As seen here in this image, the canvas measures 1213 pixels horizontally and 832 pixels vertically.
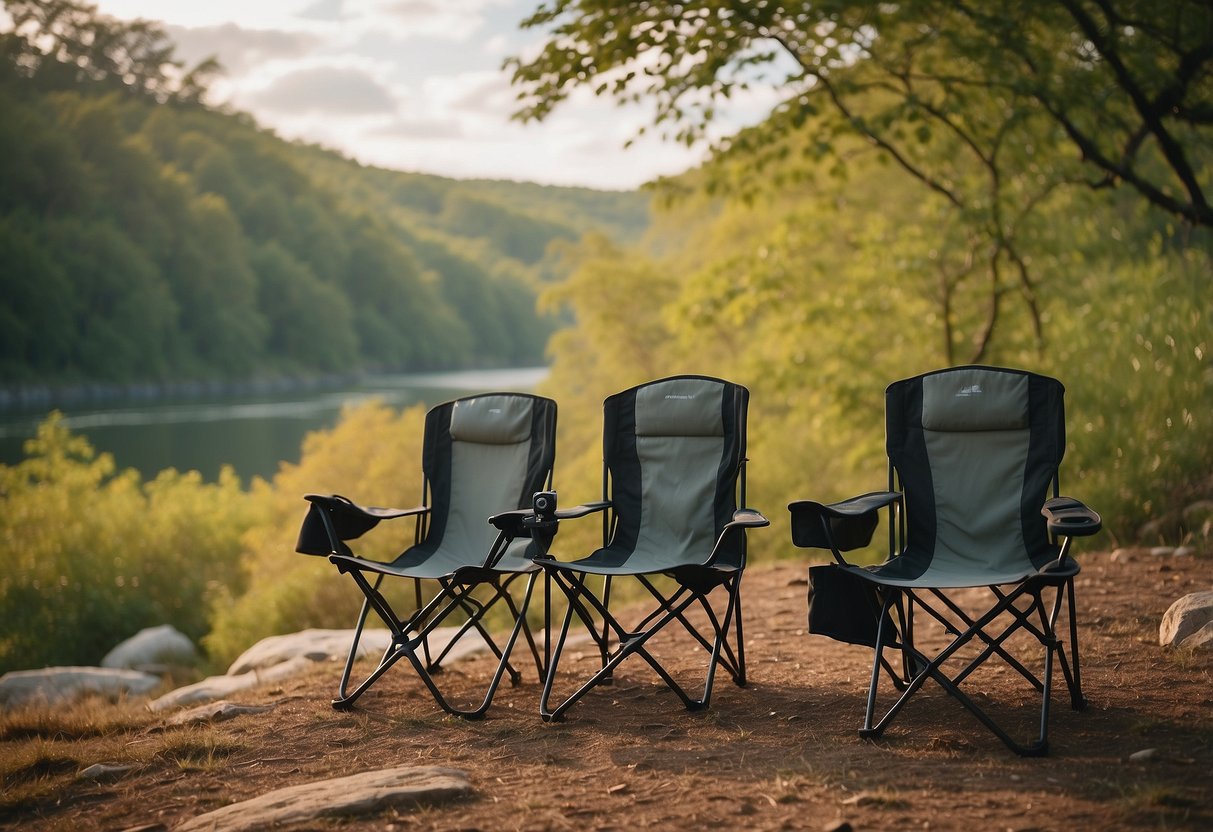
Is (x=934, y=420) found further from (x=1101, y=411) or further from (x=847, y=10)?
(x=1101, y=411)

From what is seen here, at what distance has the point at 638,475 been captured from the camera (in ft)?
11.7

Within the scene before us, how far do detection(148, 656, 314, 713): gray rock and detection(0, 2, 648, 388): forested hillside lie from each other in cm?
1946

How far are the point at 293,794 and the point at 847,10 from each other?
4448 mm

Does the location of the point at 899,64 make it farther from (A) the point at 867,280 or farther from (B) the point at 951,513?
(B) the point at 951,513

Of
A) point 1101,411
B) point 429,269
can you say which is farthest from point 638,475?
point 429,269

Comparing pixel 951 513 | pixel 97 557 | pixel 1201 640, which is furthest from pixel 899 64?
pixel 97 557

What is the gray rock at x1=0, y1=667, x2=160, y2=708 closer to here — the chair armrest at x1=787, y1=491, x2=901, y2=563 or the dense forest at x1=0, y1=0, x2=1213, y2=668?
the dense forest at x1=0, y1=0, x2=1213, y2=668

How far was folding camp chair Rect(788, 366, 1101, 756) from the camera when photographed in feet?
9.39

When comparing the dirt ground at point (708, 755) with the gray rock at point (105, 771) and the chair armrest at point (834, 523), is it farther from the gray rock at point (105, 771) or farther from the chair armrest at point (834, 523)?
the chair armrest at point (834, 523)

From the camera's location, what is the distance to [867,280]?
28.9ft

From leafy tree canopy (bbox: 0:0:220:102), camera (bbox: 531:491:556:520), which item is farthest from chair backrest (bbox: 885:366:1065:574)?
leafy tree canopy (bbox: 0:0:220:102)

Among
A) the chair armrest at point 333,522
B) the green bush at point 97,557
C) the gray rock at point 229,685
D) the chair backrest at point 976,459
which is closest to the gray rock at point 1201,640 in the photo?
the chair backrest at point 976,459

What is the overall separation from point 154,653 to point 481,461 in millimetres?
6610

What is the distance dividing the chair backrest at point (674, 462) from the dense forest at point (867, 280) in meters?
2.39
